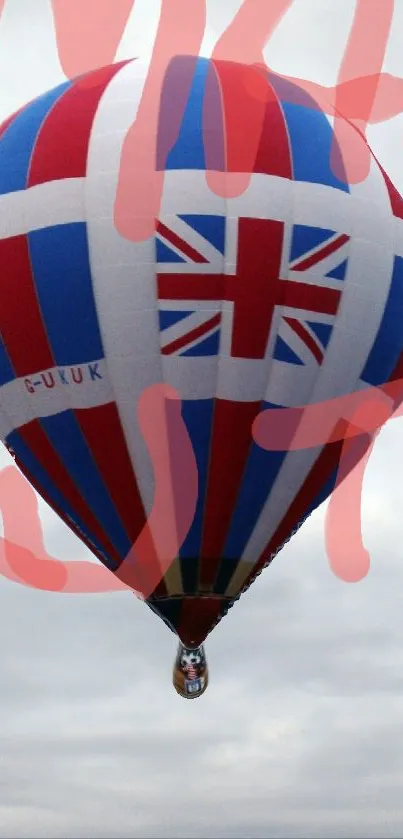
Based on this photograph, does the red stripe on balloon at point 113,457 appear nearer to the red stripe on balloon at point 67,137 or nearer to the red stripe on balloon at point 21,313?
the red stripe on balloon at point 21,313

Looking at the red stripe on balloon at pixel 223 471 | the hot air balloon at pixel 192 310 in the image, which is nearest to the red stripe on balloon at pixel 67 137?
the hot air balloon at pixel 192 310

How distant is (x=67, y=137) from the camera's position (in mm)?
15914

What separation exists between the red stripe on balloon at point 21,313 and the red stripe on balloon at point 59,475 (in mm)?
801

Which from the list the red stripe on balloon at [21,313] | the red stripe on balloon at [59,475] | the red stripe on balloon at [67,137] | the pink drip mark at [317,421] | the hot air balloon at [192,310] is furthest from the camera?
the red stripe on balloon at [59,475]

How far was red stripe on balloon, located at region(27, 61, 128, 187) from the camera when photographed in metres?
15.7

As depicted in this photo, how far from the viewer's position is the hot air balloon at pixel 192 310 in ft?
50.4

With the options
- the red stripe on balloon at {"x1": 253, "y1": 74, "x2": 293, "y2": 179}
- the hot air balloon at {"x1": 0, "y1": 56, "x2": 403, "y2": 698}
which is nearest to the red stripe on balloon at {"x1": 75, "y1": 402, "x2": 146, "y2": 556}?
the hot air balloon at {"x1": 0, "y1": 56, "x2": 403, "y2": 698}

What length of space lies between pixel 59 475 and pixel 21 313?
77.8 inches

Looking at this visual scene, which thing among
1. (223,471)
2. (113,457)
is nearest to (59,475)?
(113,457)

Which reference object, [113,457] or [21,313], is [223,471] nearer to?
[113,457]

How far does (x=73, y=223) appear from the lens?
610 inches

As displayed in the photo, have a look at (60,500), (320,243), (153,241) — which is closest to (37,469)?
(60,500)

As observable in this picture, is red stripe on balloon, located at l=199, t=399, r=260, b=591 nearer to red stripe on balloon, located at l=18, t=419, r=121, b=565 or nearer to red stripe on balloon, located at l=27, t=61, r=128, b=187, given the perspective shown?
red stripe on balloon, located at l=18, t=419, r=121, b=565

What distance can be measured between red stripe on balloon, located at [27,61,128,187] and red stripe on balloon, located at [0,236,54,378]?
0.83 m
